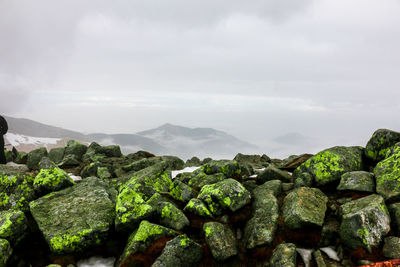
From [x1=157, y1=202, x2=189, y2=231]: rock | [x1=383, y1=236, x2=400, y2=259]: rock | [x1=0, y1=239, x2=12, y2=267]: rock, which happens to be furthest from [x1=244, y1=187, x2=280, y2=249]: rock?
[x1=0, y1=239, x2=12, y2=267]: rock

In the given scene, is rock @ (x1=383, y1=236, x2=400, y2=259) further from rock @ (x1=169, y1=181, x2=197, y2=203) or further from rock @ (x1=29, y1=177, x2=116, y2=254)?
rock @ (x1=29, y1=177, x2=116, y2=254)

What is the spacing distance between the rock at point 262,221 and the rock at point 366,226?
285 centimetres

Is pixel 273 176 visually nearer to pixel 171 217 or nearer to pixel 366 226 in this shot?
pixel 366 226

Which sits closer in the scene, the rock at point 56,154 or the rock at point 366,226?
the rock at point 366,226

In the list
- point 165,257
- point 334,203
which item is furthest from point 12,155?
point 334,203

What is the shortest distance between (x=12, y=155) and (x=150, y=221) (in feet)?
102

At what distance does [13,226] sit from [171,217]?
7243mm

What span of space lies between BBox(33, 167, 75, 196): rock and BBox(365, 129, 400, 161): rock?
1994 cm

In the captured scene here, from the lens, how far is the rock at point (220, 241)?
960 centimetres

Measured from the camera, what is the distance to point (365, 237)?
8875 mm

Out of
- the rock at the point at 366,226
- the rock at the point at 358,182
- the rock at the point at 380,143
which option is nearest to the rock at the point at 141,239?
the rock at the point at 366,226

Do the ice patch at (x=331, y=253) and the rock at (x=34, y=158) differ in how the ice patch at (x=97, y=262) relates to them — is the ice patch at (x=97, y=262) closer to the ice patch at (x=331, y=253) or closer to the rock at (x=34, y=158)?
the ice patch at (x=331, y=253)

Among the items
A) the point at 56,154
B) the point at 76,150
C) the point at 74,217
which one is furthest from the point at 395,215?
the point at 56,154

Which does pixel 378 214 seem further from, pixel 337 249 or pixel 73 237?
pixel 73 237
